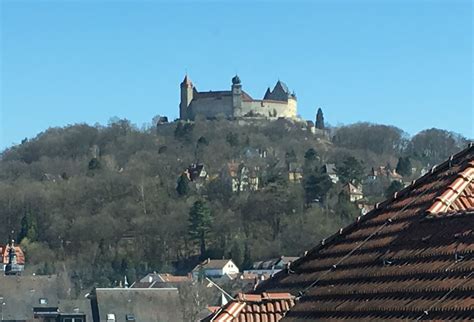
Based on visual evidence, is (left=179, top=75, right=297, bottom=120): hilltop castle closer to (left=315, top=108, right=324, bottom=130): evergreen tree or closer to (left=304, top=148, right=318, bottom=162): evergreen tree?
(left=315, top=108, right=324, bottom=130): evergreen tree

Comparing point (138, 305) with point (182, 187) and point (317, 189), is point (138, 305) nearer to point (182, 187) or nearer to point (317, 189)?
point (317, 189)

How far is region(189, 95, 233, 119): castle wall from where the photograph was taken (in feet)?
529

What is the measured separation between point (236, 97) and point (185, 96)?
911 centimetres

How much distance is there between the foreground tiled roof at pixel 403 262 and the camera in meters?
5.79

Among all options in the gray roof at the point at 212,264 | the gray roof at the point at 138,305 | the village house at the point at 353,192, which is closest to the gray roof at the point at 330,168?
the village house at the point at 353,192

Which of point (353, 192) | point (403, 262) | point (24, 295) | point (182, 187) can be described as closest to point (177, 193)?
point (182, 187)

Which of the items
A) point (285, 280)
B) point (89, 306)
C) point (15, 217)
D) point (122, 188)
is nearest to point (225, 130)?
point (122, 188)

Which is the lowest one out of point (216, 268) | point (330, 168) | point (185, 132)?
point (216, 268)

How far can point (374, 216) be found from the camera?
7461mm

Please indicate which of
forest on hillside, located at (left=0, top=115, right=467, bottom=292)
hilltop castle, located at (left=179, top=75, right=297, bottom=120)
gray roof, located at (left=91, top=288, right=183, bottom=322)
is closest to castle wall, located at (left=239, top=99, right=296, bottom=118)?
hilltop castle, located at (left=179, top=75, right=297, bottom=120)

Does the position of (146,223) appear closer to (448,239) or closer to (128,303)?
(128,303)

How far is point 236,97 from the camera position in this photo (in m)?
163

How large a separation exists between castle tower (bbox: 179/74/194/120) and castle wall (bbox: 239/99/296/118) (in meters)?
9.61

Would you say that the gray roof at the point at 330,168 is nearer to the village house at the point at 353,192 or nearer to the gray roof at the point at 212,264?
the village house at the point at 353,192
